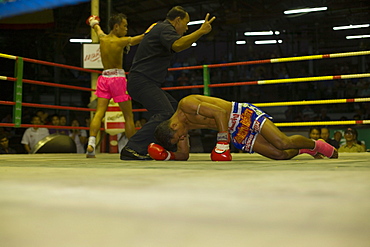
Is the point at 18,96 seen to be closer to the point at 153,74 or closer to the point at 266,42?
the point at 153,74

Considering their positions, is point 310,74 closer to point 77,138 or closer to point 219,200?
point 77,138

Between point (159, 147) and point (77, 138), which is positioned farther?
point (77, 138)

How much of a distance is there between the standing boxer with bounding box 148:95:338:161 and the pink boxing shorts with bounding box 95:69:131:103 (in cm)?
107

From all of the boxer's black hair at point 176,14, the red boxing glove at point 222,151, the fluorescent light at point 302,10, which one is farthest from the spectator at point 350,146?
the fluorescent light at point 302,10

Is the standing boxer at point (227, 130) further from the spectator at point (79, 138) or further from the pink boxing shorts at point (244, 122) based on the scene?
the spectator at point (79, 138)

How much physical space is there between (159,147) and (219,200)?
173 centimetres

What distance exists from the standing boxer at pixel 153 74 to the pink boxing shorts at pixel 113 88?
587mm

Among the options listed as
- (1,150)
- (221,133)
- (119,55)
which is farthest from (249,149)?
(1,150)

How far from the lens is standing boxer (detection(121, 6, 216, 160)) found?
2.53 m

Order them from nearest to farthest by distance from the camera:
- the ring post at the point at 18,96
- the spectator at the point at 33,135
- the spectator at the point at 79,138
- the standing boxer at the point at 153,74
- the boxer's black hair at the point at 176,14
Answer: the standing boxer at the point at 153,74 < the boxer's black hair at the point at 176,14 < the ring post at the point at 18,96 < the spectator at the point at 33,135 < the spectator at the point at 79,138

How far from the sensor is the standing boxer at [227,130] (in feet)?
7.34

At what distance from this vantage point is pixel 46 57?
32.2 ft

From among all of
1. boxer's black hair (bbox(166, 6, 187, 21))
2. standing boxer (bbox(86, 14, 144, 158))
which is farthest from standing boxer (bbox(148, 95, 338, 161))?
standing boxer (bbox(86, 14, 144, 158))

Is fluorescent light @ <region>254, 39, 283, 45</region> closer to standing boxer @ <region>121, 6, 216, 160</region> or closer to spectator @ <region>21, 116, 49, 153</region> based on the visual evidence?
spectator @ <region>21, 116, 49, 153</region>
